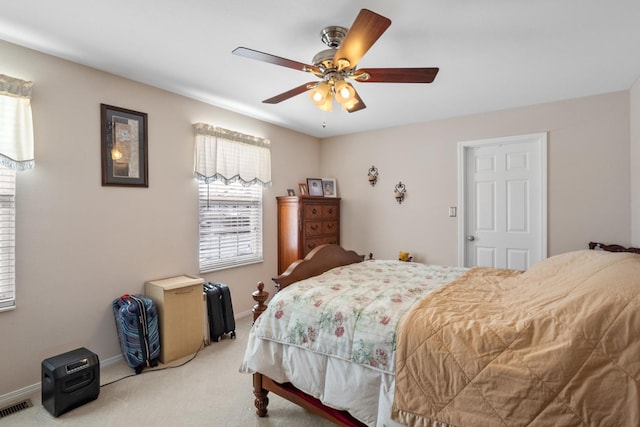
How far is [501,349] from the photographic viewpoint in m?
1.23

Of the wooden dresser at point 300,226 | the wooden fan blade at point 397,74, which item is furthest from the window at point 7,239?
the wooden dresser at point 300,226

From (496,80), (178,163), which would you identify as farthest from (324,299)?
(496,80)

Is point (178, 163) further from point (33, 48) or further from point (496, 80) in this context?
point (496, 80)

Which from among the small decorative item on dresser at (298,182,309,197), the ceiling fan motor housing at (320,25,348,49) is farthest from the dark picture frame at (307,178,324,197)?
the ceiling fan motor housing at (320,25,348,49)

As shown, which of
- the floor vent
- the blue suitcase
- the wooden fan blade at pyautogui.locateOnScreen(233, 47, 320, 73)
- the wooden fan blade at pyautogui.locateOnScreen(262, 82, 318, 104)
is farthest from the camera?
the blue suitcase

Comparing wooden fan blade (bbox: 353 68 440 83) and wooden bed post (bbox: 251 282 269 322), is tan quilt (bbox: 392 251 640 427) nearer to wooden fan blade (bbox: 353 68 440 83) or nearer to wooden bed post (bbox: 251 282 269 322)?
wooden bed post (bbox: 251 282 269 322)

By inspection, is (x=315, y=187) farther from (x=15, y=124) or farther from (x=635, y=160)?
(x=635, y=160)

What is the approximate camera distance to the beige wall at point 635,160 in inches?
114

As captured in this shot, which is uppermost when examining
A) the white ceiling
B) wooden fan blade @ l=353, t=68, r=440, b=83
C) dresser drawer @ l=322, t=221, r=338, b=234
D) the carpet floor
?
the white ceiling

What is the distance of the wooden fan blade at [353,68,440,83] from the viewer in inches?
76.5

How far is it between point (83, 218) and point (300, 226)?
89.9 inches

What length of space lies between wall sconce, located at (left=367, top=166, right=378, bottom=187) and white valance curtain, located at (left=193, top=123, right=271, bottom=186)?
4.82ft

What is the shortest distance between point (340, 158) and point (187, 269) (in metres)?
2.74

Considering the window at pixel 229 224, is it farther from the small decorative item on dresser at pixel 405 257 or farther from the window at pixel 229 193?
the small decorative item on dresser at pixel 405 257
